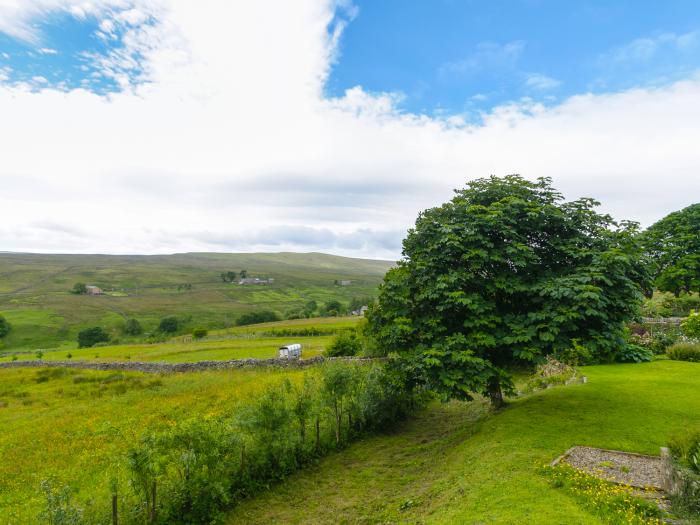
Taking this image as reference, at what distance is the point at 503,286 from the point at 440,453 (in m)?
7.59

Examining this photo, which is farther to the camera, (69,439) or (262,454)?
(69,439)

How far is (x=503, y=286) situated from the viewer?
14.6 metres

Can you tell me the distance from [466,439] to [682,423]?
7.40m

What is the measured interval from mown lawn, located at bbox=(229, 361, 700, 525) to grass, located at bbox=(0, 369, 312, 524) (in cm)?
554

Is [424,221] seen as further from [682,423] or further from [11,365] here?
[11,365]

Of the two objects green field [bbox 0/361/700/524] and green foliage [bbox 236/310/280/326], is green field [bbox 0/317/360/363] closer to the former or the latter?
green field [bbox 0/361/700/524]

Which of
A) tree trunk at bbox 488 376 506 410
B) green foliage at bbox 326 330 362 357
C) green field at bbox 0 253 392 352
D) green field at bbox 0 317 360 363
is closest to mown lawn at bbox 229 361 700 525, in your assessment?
tree trunk at bbox 488 376 506 410

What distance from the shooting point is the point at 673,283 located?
40.8 m

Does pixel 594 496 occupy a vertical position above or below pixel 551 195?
below

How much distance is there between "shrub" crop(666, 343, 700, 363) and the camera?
2284cm

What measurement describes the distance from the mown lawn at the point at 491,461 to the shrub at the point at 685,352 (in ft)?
14.4

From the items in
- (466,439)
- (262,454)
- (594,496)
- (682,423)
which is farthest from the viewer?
(466,439)

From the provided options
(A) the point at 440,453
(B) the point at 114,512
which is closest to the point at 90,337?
(B) the point at 114,512

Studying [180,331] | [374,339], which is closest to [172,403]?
[374,339]
